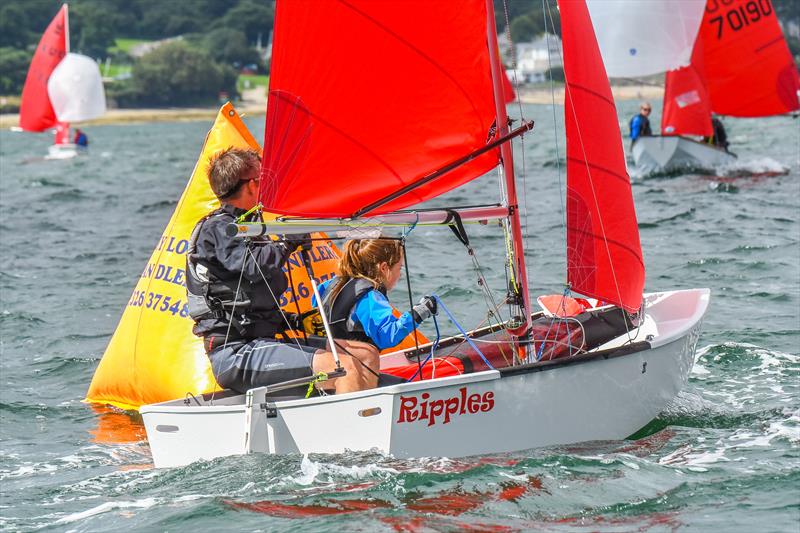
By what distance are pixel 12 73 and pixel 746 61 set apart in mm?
75645

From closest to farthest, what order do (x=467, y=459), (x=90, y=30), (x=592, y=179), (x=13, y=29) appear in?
(x=467, y=459) → (x=592, y=179) → (x=13, y=29) → (x=90, y=30)

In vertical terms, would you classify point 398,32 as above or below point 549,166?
above

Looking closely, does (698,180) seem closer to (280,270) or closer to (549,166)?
(549,166)

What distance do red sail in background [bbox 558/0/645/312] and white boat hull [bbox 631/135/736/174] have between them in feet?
47.9

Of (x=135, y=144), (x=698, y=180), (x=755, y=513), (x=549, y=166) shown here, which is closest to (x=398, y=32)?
(x=755, y=513)

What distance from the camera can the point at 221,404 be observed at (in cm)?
588

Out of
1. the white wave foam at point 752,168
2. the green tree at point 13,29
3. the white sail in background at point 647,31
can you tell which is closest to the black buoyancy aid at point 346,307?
the white sail in background at point 647,31

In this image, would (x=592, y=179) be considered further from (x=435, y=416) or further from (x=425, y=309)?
(x=435, y=416)

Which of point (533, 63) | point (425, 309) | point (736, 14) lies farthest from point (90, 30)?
point (425, 309)

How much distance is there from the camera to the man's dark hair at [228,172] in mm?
5773

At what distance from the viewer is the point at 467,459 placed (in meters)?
5.47

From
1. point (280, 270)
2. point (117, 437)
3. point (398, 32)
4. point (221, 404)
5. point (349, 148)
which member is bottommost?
point (117, 437)

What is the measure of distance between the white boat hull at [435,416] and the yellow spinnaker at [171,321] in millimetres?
1284

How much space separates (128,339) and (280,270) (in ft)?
6.94
